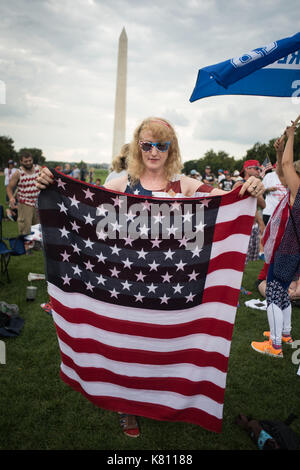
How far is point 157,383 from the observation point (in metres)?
2.44

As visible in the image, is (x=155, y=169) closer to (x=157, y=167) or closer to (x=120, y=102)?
(x=157, y=167)

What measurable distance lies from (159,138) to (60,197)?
96 cm

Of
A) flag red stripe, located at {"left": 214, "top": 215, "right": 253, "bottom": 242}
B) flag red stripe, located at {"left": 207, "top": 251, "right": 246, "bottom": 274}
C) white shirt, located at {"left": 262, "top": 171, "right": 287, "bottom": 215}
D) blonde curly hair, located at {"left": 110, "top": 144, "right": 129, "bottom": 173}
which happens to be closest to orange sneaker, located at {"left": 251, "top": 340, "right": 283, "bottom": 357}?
flag red stripe, located at {"left": 207, "top": 251, "right": 246, "bottom": 274}

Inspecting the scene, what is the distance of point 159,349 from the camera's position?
7.86ft

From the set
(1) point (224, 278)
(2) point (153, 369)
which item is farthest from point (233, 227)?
(2) point (153, 369)

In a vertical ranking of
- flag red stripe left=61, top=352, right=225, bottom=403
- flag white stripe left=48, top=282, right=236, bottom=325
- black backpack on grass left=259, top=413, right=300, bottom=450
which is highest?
flag white stripe left=48, top=282, right=236, bottom=325

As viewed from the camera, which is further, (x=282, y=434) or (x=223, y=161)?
(x=223, y=161)

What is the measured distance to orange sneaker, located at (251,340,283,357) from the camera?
3.82m

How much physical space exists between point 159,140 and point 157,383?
2.00 m

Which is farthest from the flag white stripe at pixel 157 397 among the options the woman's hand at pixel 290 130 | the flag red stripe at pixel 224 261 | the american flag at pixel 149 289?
the woman's hand at pixel 290 130

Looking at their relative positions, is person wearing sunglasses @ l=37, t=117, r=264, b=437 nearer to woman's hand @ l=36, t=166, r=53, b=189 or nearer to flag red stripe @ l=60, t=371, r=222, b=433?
woman's hand @ l=36, t=166, r=53, b=189

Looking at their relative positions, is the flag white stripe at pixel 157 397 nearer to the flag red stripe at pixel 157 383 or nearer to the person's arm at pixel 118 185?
the flag red stripe at pixel 157 383

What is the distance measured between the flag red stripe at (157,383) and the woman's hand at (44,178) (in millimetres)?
1516
